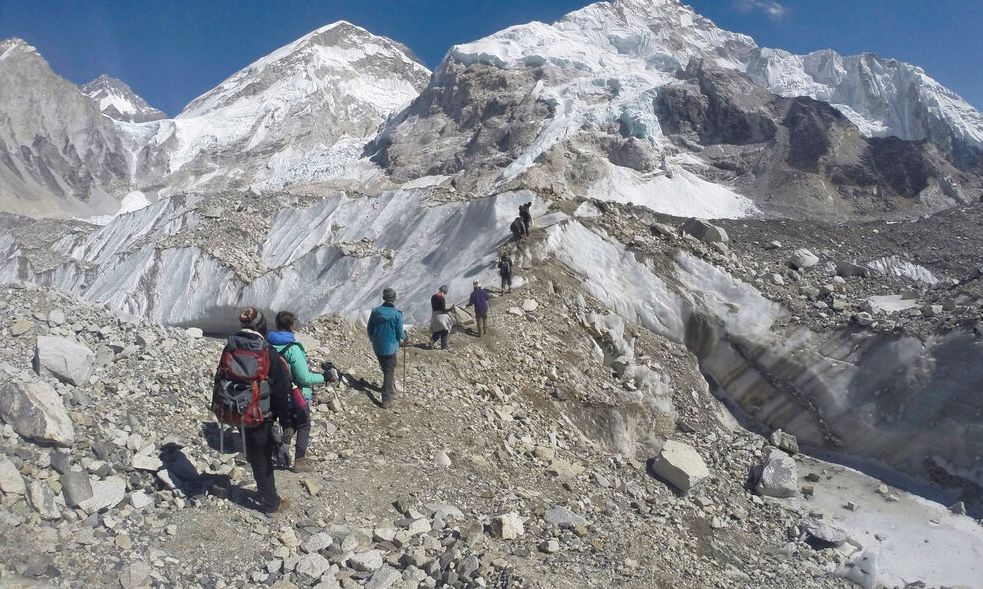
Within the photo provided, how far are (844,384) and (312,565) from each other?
1136 cm

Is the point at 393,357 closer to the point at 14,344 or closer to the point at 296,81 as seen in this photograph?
the point at 14,344

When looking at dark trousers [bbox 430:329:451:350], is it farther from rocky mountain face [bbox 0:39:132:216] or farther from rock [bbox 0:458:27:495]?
rocky mountain face [bbox 0:39:132:216]

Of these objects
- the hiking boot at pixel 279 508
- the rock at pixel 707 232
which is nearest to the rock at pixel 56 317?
the hiking boot at pixel 279 508

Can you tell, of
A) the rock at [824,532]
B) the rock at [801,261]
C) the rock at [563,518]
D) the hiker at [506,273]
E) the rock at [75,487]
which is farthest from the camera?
the rock at [801,261]

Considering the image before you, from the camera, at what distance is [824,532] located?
9.35 metres

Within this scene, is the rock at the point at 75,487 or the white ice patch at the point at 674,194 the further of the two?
the white ice patch at the point at 674,194

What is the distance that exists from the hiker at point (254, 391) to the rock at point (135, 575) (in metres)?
1.07

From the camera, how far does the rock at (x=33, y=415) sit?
5.19 meters

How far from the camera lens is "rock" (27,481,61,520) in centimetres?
462

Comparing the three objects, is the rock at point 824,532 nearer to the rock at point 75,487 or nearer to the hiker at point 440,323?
the hiker at point 440,323

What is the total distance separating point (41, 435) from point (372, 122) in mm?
140758

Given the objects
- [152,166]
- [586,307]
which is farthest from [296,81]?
[586,307]

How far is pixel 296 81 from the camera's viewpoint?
492 feet

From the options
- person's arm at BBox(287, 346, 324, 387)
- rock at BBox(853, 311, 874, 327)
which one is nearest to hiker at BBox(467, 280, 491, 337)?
person's arm at BBox(287, 346, 324, 387)
